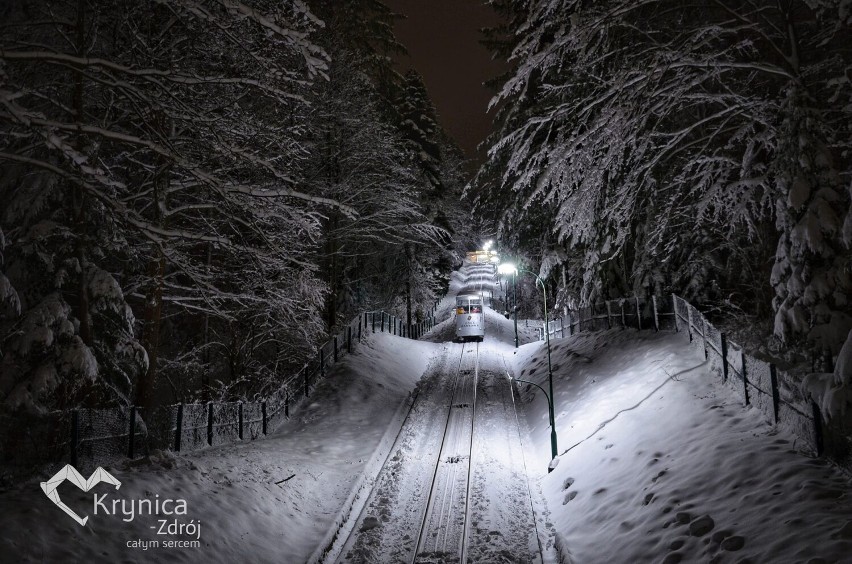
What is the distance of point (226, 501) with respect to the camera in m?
9.66

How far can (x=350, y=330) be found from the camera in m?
24.4

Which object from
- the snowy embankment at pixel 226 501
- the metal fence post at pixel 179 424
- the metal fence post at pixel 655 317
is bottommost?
the snowy embankment at pixel 226 501

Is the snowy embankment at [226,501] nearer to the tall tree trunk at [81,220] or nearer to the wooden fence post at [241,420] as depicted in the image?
the wooden fence post at [241,420]

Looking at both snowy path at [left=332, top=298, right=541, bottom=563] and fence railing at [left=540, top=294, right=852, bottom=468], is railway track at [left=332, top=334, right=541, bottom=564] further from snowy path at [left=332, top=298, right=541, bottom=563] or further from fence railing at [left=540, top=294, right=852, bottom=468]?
fence railing at [left=540, top=294, right=852, bottom=468]

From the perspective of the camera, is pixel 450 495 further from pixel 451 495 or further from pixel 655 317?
pixel 655 317

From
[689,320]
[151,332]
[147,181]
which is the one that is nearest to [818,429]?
[689,320]

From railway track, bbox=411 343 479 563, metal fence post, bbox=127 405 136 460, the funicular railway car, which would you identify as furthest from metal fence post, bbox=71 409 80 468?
the funicular railway car

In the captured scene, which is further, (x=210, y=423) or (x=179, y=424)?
(x=210, y=423)

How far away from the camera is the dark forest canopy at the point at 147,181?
513cm

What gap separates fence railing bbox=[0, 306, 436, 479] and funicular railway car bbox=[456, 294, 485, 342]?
19827 millimetres

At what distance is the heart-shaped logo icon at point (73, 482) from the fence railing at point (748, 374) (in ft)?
37.8

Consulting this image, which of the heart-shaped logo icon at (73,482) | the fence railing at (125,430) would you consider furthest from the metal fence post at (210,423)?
the heart-shaped logo icon at (73,482)

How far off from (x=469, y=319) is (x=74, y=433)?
2946 cm

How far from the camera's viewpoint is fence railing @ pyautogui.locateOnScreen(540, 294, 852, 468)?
311 inches
